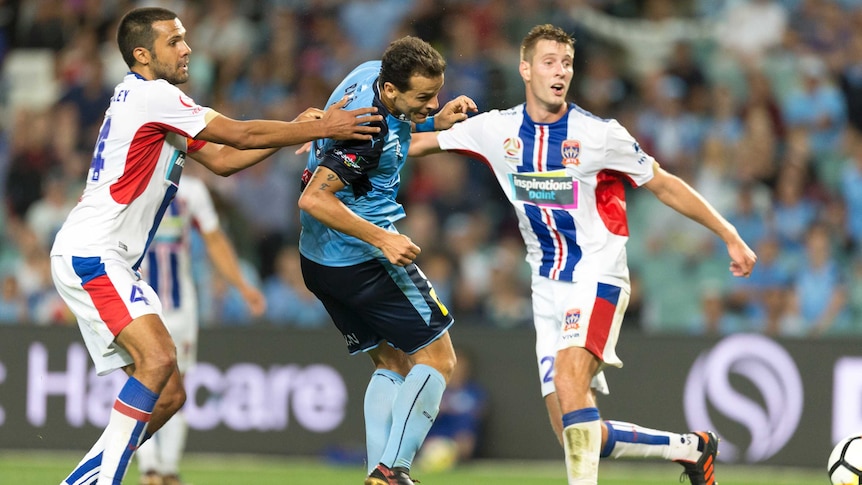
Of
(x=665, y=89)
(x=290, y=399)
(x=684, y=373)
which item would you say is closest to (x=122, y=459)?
(x=290, y=399)

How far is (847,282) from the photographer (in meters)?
11.4

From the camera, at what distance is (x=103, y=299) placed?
19.9 ft

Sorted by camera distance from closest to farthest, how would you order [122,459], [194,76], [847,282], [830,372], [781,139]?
[122,459] < [830,372] < [847,282] < [781,139] < [194,76]

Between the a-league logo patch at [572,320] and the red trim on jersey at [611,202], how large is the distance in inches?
20.0

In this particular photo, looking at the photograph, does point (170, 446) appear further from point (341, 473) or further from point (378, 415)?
point (378, 415)

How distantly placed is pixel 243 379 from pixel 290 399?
1.49ft

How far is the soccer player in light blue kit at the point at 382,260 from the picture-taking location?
6.22m

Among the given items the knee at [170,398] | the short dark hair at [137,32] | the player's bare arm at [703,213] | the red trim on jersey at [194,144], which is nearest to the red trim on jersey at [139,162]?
the red trim on jersey at [194,144]

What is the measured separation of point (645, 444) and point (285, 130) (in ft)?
8.61

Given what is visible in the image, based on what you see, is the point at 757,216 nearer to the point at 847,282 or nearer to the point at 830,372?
the point at 847,282

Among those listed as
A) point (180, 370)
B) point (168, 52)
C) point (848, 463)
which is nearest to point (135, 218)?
point (168, 52)

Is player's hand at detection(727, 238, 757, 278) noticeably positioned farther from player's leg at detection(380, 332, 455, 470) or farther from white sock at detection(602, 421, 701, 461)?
player's leg at detection(380, 332, 455, 470)

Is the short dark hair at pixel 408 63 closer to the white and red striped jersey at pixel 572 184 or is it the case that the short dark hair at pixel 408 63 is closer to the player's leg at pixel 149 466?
the white and red striped jersey at pixel 572 184

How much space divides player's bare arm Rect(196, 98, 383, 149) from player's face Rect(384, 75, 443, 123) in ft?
0.77
